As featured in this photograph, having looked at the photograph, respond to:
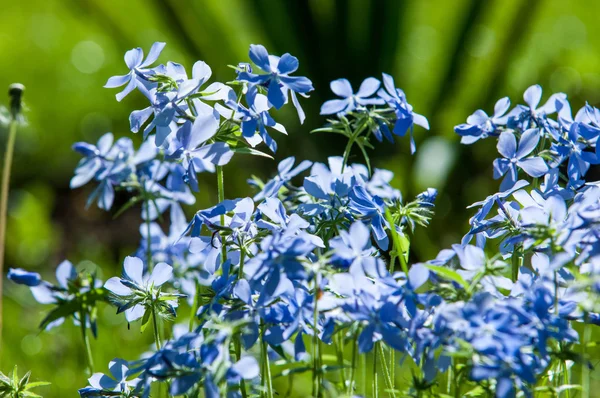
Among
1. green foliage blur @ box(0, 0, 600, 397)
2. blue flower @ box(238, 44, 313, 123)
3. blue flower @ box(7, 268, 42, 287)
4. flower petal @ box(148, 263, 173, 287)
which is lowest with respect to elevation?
flower petal @ box(148, 263, 173, 287)

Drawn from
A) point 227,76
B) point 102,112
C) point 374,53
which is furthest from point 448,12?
point 102,112

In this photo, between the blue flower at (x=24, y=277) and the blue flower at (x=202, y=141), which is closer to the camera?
the blue flower at (x=202, y=141)

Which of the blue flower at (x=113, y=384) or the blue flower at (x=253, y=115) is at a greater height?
the blue flower at (x=253, y=115)

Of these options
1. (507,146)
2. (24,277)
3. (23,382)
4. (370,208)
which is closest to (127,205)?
(24,277)

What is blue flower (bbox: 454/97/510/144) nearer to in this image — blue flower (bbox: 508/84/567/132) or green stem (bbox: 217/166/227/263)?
blue flower (bbox: 508/84/567/132)

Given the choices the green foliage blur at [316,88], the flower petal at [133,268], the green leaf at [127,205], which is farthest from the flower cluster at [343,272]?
the green foliage blur at [316,88]

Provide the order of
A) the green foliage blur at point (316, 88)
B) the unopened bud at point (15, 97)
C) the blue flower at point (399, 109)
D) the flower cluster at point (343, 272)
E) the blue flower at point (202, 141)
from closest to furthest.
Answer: the flower cluster at point (343, 272)
the blue flower at point (202, 141)
the blue flower at point (399, 109)
the unopened bud at point (15, 97)
the green foliage blur at point (316, 88)

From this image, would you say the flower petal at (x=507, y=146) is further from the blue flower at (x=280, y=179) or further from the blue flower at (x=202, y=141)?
the blue flower at (x=202, y=141)

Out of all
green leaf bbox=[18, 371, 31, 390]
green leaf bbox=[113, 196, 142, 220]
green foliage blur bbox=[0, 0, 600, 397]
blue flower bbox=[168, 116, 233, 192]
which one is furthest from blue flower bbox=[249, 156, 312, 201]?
green foliage blur bbox=[0, 0, 600, 397]
